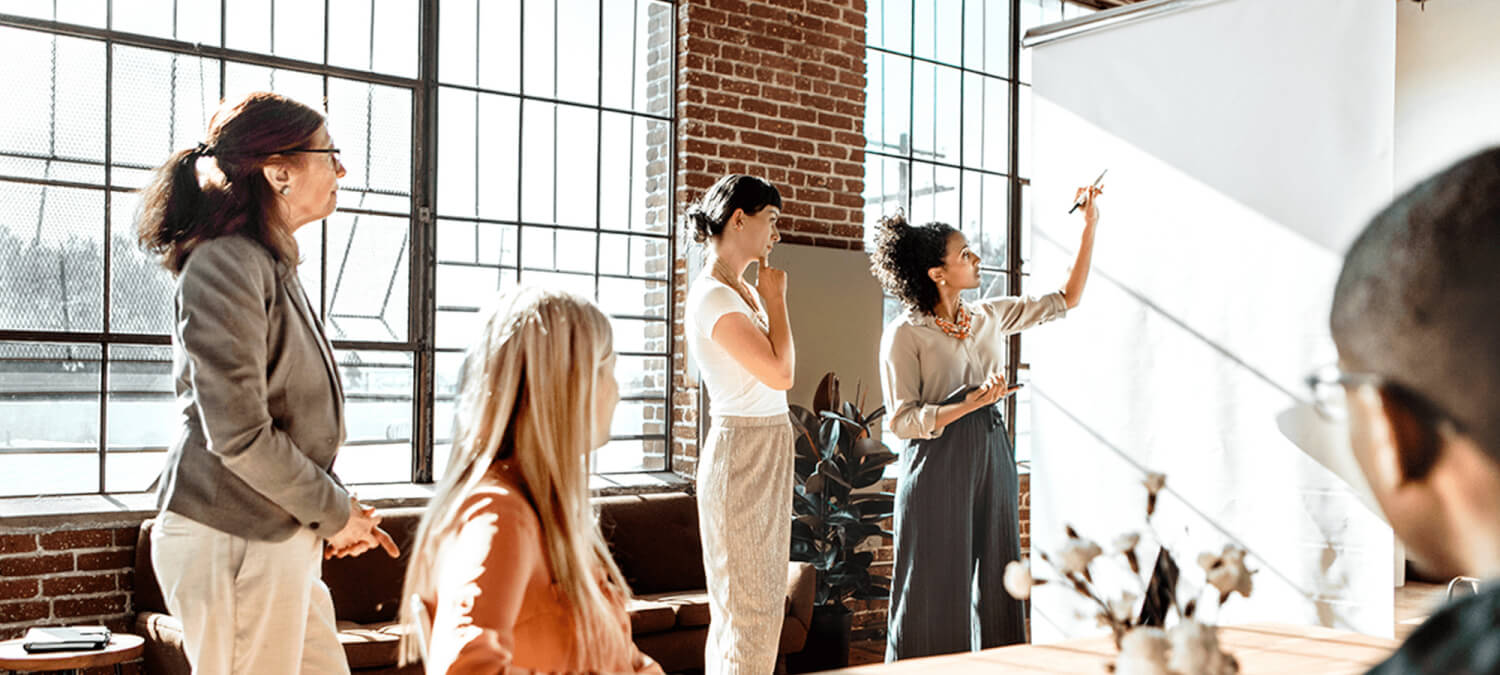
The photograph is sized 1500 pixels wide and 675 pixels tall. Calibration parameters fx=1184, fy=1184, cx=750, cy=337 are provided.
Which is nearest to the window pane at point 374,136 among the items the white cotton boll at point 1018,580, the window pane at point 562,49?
the window pane at point 562,49

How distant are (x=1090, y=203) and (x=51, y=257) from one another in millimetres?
3352

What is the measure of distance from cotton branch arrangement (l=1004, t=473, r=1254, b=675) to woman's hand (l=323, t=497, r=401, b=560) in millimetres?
1141

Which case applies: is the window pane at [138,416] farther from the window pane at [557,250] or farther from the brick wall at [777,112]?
the brick wall at [777,112]

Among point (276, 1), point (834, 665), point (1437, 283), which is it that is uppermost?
point (276, 1)

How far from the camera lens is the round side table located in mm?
3164

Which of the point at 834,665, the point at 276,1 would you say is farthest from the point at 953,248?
the point at 276,1

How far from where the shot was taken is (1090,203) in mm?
3410

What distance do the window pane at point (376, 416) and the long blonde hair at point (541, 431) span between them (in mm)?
3317

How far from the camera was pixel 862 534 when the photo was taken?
4.85 metres

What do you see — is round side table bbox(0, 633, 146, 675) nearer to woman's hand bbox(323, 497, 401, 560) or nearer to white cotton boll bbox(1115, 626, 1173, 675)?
woman's hand bbox(323, 497, 401, 560)

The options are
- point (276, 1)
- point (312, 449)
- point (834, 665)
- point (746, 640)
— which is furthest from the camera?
point (834, 665)

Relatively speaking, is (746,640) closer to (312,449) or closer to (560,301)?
(312,449)

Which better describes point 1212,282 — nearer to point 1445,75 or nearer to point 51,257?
point 51,257

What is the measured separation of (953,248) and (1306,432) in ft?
3.83
